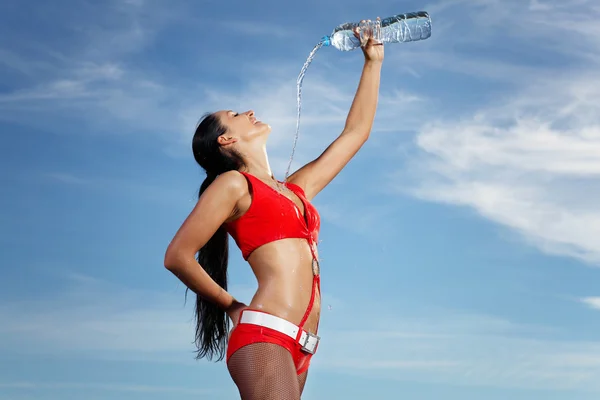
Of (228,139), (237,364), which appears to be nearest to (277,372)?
(237,364)

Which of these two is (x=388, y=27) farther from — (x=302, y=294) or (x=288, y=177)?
(x=302, y=294)

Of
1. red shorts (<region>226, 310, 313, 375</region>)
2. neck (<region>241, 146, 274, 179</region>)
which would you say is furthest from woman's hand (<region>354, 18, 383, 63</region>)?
red shorts (<region>226, 310, 313, 375</region>)

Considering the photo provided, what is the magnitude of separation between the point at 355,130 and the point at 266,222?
138 centimetres

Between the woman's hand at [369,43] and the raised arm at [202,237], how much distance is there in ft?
5.66

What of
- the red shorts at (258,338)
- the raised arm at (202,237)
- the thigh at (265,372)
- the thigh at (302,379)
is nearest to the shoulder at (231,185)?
the raised arm at (202,237)

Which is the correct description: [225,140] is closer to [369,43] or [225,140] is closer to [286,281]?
[286,281]

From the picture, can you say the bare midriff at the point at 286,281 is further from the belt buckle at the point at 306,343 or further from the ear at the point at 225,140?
the ear at the point at 225,140

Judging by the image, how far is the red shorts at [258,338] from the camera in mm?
3984

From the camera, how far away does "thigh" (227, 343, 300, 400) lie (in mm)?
3883

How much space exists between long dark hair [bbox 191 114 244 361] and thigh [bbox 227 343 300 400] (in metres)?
0.60

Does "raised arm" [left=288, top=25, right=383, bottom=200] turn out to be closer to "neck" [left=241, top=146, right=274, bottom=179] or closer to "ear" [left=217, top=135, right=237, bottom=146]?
"neck" [left=241, top=146, right=274, bottom=179]

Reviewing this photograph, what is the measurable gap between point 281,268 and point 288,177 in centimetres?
110

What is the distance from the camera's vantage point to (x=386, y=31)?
19.2ft

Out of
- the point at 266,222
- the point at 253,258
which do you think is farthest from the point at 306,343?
the point at 266,222
